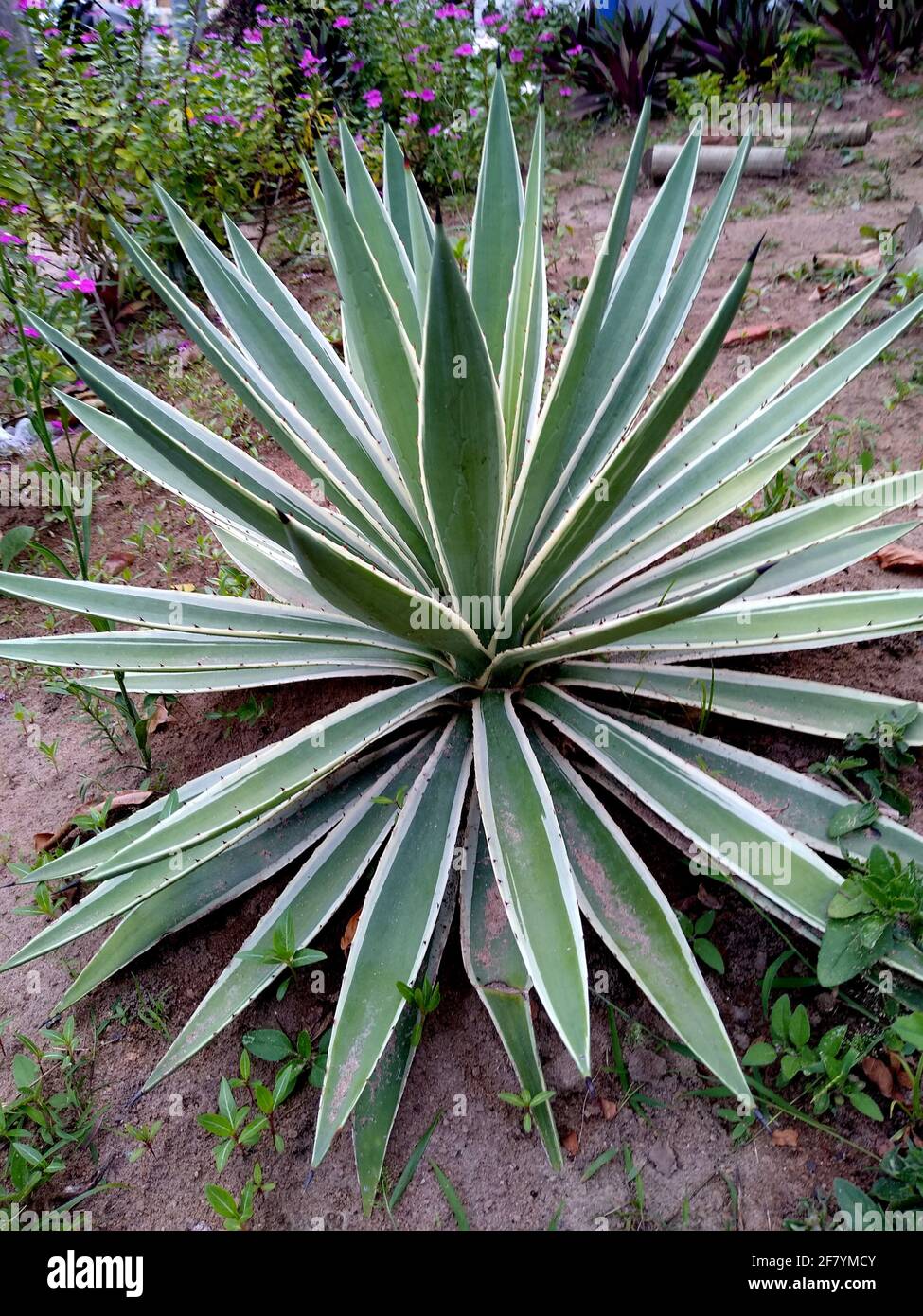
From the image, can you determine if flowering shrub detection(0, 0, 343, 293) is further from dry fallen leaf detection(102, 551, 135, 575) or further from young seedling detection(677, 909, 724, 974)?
young seedling detection(677, 909, 724, 974)

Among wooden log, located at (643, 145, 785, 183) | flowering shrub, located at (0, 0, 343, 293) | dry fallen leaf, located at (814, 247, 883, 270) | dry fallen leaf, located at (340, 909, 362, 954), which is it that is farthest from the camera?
wooden log, located at (643, 145, 785, 183)

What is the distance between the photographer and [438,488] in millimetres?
1308

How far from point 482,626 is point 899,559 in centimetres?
107

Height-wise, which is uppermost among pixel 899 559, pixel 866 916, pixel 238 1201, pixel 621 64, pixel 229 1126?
pixel 621 64

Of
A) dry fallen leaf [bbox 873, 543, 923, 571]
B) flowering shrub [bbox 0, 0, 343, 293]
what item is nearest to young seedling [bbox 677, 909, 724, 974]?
dry fallen leaf [bbox 873, 543, 923, 571]

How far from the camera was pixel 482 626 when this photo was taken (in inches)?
58.7

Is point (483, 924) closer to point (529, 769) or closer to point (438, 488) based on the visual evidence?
point (529, 769)

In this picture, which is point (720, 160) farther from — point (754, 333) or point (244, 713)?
point (244, 713)

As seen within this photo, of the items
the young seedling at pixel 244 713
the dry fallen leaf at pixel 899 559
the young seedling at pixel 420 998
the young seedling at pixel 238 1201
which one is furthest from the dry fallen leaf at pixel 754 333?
the young seedling at pixel 238 1201

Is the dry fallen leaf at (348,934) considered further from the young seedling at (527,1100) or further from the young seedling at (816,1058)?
the young seedling at (816,1058)

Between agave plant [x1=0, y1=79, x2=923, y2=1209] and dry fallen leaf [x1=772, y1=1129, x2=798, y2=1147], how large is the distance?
246 mm

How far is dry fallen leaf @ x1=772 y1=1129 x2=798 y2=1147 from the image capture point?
1.24 m

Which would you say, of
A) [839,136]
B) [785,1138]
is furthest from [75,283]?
[839,136]

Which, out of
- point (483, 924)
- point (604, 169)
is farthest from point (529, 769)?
point (604, 169)
